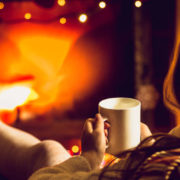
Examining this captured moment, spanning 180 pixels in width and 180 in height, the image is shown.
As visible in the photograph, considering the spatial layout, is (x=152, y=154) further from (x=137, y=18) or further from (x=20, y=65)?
(x=20, y=65)

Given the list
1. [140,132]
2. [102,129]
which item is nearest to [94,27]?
[140,132]

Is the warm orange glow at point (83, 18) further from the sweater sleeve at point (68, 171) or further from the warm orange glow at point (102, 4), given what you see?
the sweater sleeve at point (68, 171)

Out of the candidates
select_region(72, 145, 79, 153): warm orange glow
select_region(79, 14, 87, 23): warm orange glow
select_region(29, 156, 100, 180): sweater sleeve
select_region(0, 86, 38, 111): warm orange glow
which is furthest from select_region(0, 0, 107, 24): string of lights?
select_region(29, 156, 100, 180): sweater sleeve

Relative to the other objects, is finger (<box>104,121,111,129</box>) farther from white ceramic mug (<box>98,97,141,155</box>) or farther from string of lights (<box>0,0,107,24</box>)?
string of lights (<box>0,0,107,24</box>)

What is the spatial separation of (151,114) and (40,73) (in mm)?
586

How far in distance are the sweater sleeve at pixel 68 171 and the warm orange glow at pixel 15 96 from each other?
3.56ft

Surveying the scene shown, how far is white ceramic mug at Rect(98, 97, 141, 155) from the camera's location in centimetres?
80

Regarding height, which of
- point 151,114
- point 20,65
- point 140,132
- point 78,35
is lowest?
point 151,114

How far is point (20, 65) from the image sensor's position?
5.74ft

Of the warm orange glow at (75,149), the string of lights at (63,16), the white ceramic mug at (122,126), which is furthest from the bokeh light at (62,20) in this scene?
the white ceramic mug at (122,126)

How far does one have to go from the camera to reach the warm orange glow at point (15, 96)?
1.78 meters

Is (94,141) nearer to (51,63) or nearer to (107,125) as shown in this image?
(107,125)

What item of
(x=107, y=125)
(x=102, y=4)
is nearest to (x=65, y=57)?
(x=102, y=4)

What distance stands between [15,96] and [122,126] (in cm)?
109
